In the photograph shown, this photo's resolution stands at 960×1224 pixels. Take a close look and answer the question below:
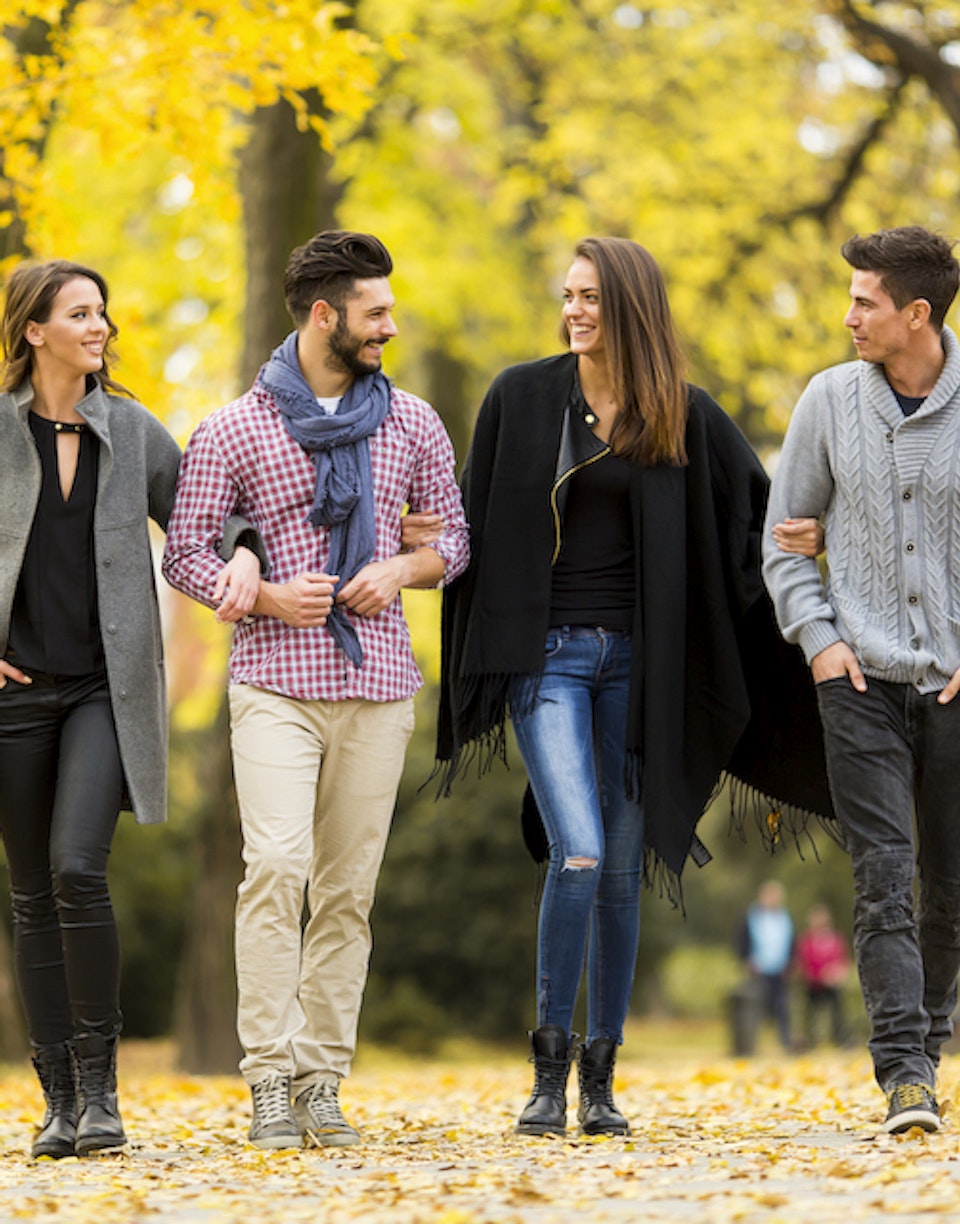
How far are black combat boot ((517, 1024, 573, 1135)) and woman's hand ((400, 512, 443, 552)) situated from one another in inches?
57.6

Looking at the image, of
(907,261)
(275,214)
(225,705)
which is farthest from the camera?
(275,214)

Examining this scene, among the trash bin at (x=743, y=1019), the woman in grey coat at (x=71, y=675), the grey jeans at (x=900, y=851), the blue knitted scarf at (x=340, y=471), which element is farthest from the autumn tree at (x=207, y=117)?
the trash bin at (x=743, y=1019)

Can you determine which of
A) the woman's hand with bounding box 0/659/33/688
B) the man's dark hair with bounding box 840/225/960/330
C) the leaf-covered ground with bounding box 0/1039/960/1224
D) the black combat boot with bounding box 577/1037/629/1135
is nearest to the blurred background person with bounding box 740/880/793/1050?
the leaf-covered ground with bounding box 0/1039/960/1224

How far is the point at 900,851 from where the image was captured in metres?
4.93

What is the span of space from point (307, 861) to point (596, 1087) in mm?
1101

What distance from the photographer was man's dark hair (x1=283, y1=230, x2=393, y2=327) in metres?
5.29

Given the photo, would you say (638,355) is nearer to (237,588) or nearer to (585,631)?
(585,631)

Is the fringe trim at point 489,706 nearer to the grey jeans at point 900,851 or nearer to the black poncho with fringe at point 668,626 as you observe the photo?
the black poncho with fringe at point 668,626

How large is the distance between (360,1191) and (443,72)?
1392 centimetres

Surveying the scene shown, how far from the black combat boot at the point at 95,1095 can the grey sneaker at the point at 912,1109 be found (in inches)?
82.8

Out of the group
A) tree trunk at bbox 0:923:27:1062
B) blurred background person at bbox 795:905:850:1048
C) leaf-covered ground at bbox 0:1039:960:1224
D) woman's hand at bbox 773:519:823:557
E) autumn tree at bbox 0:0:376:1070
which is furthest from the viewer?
blurred background person at bbox 795:905:850:1048

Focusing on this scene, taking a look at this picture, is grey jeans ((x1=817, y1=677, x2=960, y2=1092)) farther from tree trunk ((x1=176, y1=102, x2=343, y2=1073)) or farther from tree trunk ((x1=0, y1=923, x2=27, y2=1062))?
tree trunk ((x1=0, y1=923, x2=27, y2=1062))

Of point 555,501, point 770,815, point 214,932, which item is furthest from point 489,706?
point 214,932

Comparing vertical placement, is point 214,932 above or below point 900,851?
below
